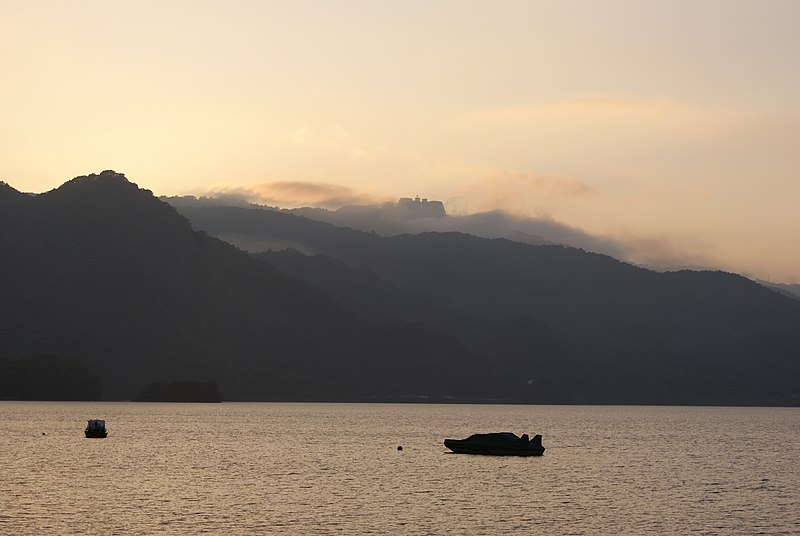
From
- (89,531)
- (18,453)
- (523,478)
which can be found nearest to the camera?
(89,531)

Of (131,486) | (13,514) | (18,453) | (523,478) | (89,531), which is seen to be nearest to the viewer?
(89,531)

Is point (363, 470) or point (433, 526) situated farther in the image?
point (363, 470)

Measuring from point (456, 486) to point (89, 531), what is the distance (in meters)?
56.7

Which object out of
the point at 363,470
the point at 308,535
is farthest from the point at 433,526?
the point at 363,470

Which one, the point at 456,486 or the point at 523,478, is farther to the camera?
the point at 523,478

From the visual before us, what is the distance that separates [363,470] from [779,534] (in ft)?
236

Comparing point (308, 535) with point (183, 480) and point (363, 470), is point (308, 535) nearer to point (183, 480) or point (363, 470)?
point (183, 480)

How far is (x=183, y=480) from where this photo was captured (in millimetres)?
145500

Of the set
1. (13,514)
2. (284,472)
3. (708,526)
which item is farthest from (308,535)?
(284,472)

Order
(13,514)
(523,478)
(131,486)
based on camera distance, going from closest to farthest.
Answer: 1. (13,514)
2. (131,486)
3. (523,478)

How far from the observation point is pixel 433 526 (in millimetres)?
108188

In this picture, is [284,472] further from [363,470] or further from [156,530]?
[156,530]

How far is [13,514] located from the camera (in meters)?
108

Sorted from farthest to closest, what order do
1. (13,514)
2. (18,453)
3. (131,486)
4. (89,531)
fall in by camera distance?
(18,453)
(131,486)
(13,514)
(89,531)
